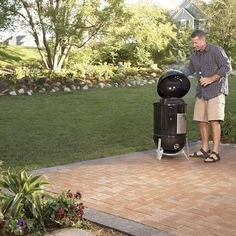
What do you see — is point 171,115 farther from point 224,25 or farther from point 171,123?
point 224,25

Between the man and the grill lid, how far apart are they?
0.40 feet

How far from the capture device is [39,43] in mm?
18453

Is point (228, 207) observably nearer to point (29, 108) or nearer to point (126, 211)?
point (126, 211)

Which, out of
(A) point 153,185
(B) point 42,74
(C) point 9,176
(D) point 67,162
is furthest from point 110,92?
(C) point 9,176

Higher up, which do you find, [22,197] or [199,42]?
[199,42]

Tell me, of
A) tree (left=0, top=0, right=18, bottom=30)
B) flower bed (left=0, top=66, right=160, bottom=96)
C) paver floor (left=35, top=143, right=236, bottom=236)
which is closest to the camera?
paver floor (left=35, top=143, right=236, bottom=236)

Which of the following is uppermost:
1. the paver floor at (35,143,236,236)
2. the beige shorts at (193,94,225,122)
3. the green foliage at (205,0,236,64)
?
the green foliage at (205,0,236,64)

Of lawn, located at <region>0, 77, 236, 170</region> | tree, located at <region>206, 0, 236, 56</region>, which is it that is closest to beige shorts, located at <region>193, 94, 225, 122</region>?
lawn, located at <region>0, 77, 236, 170</region>

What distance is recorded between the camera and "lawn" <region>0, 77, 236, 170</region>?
709 centimetres

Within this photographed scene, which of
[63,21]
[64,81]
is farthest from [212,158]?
[63,21]

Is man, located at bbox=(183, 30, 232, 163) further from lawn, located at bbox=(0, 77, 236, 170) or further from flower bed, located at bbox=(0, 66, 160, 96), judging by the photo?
flower bed, located at bbox=(0, 66, 160, 96)

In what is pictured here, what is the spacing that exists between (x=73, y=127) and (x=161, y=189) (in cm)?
447

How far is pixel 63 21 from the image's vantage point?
1692cm

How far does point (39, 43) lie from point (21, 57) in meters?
6.49
